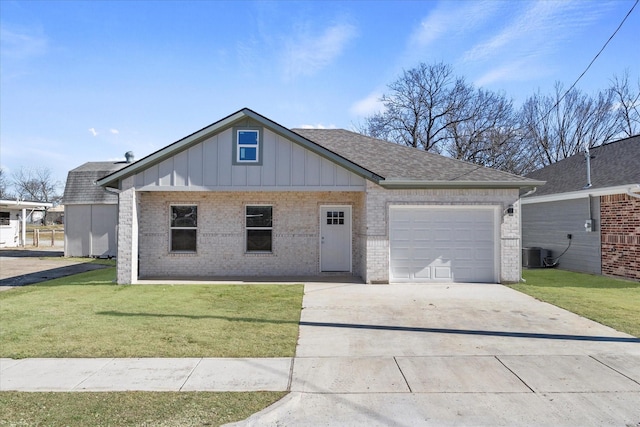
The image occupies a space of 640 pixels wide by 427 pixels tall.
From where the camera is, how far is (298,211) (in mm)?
13680

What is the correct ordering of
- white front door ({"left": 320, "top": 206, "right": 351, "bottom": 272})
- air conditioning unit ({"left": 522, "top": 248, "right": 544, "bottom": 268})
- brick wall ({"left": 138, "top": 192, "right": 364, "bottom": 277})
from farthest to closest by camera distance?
air conditioning unit ({"left": 522, "top": 248, "right": 544, "bottom": 268})
white front door ({"left": 320, "top": 206, "right": 351, "bottom": 272})
brick wall ({"left": 138, "top": 192, "right": 364, "bottom": 277})

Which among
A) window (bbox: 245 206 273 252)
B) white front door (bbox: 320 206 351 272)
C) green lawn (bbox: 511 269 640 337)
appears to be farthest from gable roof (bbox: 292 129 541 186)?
window (bbox: 245 206 273 252)

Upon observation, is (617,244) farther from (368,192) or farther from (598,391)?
(598,391)

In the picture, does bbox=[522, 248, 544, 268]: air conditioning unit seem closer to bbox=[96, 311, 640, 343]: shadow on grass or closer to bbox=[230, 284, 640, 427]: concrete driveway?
bbox=[230, 284, 640, 427]: concrete driveway

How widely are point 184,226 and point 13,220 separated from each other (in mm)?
23033

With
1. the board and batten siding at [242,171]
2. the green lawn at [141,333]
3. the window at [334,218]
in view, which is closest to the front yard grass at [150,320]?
the green lawn at [141,333]

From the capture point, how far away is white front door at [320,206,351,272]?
45.3ft

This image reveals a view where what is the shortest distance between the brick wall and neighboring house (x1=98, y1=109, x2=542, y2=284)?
0.03 metres

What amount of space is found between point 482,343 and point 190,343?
4642 mm

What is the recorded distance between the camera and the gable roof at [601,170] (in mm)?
13562

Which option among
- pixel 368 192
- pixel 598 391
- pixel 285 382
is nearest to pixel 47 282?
pixel 368 192

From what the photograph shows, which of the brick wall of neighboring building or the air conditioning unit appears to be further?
the air conditioning unit

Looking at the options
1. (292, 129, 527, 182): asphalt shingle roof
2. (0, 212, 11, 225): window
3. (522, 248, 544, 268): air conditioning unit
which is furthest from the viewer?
(0, 212, 11, 225): window

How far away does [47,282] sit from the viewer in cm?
1261
